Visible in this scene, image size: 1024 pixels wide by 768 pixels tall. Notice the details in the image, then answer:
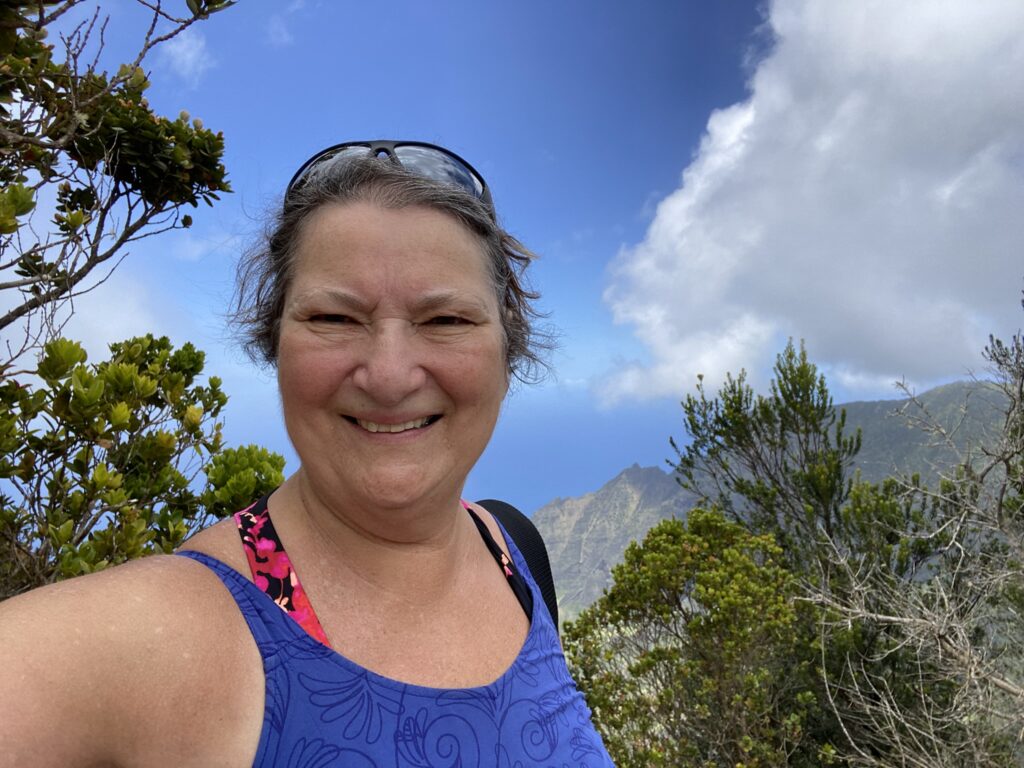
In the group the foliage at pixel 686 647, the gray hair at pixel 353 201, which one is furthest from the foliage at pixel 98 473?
the foliage at pixel 686 647

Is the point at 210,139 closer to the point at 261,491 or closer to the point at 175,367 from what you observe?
the point at 175,367

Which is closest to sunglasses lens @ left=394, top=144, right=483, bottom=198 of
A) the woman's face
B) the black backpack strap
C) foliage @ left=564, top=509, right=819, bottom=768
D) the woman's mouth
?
the woman's face

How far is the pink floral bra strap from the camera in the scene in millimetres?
1126

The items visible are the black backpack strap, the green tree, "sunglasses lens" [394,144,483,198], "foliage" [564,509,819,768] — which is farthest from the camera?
the green tree

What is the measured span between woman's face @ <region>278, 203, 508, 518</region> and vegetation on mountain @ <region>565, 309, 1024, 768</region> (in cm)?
575

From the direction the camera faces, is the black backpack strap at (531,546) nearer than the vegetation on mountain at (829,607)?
Yes

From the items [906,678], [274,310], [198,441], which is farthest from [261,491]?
[906,678]

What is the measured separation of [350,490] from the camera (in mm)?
1272

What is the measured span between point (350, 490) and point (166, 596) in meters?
0.36

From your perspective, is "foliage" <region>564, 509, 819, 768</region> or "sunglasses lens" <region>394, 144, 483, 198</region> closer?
"sunglasses lens" <region>394, 144, 483, 198</region>

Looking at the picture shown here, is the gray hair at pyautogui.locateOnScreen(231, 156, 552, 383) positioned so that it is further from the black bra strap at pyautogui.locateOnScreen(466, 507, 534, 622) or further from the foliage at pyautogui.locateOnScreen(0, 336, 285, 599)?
the foliage at pyautogui.locateOnScreen(0, 336, 285, 599)

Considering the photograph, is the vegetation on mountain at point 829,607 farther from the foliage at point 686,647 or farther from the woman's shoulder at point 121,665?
the woman's shoulder at point 121,665

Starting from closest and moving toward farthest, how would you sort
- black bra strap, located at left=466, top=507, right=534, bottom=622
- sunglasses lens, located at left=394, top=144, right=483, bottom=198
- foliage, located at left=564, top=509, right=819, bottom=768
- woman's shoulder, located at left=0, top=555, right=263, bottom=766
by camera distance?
woman's shoulder, located at left=0, top=555, right=263, bottom=766 → sunglasses lens, located at left=394, top=144, right=483, bottom=198 → black bra strap, located at left=466, top=507, right=534, bottom=622 → foliage, located at left=564, top=509, right=819, bottom=768

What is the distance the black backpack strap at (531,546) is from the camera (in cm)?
200
